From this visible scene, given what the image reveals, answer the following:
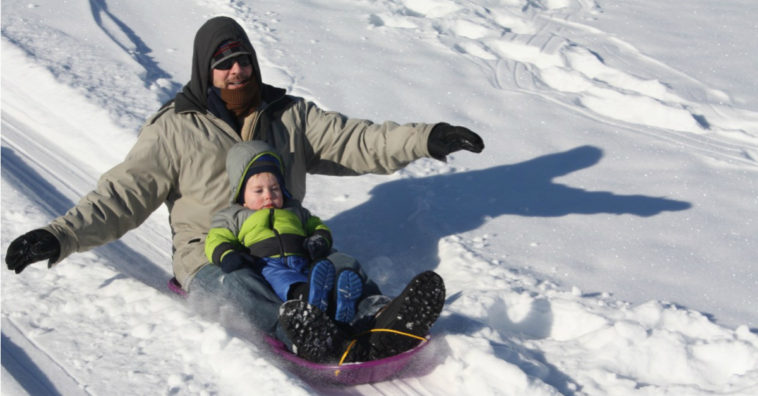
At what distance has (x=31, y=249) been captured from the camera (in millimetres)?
2691

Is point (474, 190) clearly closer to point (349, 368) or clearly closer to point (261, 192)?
point (261, 192)

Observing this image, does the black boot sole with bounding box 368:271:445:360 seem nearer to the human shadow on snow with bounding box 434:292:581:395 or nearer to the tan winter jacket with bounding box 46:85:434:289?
the human shadow on snow with bounding box 434:292:581:395

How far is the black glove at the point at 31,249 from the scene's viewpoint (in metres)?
2.66

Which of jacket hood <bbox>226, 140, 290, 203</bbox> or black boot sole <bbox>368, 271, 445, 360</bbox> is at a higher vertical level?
jacket hood <bbox>226, 140, 290, 203</bbox>

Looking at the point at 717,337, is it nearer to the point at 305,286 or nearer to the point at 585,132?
the point at 305,286

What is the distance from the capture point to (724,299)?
329cm

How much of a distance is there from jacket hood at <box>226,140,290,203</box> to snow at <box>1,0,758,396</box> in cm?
51

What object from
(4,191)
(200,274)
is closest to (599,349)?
(200,274)

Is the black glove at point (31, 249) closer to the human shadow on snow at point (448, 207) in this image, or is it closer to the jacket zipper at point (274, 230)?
the jacket zipper at point (274, 230)

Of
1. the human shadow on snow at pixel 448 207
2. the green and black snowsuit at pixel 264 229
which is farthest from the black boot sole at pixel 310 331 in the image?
the human shadow on snow at pixel 448 207

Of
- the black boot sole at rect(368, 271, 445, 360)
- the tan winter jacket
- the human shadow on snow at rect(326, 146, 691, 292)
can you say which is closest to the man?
the tan winter jacket

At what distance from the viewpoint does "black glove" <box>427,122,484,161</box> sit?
3.04 m

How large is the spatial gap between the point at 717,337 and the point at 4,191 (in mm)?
3252

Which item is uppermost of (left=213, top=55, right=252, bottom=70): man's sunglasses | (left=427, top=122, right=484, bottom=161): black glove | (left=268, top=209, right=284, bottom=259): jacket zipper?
(left=213, top=55, right=252, bottom=70): man's sunglasses
